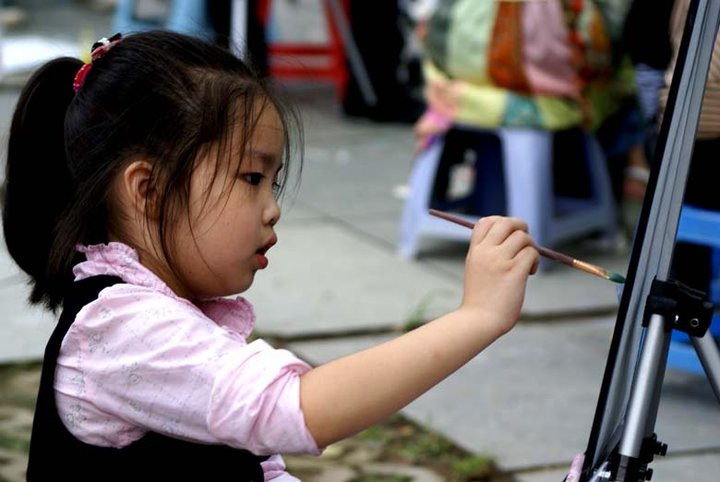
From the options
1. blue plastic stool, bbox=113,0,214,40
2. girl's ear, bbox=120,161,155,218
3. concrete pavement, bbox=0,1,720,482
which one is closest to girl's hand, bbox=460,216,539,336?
girl's ear, bbox=120,161,155,218

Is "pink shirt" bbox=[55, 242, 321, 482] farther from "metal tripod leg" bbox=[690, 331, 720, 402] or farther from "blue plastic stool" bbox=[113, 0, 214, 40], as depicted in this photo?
"blue plastic stool" bbox=[113, 0, 214, 40]

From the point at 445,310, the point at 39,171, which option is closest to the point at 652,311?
the point at 39,171

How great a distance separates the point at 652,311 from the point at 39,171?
899mm

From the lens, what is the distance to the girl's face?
1.81 metres

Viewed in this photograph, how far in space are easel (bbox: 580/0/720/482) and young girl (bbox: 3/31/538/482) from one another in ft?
0.49

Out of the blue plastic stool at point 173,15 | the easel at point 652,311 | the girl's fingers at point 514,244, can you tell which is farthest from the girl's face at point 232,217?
the blue plastic stool at point 173,15

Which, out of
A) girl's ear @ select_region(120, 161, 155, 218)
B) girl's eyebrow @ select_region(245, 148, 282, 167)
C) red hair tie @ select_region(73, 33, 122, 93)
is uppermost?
red hair tie @ select_region(73, 33, 122, 93)

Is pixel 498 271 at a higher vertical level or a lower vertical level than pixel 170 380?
higher

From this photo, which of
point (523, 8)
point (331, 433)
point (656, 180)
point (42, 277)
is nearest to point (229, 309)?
point (42, 277)

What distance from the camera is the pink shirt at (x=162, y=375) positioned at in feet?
5.49

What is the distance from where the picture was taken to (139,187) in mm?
1854

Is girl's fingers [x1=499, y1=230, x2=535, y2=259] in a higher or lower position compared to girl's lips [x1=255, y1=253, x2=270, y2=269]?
higher

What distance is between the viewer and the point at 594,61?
15.9 ft

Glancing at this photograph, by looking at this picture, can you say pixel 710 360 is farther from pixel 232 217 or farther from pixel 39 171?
pixel 39 171
